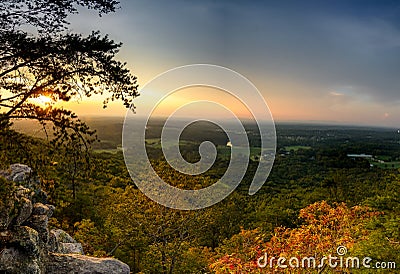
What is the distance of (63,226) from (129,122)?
33.5 ft

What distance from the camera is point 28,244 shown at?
214 inches

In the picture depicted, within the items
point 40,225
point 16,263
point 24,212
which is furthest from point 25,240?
point 40,225

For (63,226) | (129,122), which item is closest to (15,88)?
(129,122)

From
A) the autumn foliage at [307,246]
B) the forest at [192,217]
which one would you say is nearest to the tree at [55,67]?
the forest at [192,217]

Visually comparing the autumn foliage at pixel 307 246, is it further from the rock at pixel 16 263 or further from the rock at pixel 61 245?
the rock at pixel 16 263

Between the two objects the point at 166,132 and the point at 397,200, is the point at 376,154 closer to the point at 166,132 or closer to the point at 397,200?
the point at 397,200

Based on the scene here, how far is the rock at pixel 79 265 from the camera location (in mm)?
6066

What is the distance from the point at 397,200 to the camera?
52.2 ft

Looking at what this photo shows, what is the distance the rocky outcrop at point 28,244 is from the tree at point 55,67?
117 centimetres

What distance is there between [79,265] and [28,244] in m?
1.15

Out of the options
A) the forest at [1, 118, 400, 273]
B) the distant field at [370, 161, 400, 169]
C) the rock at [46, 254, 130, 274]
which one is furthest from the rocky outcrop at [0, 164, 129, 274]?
the distant field at [370, 161, 400, 169]

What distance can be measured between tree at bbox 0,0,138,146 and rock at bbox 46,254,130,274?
2.83 m

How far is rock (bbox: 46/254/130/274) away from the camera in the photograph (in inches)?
239

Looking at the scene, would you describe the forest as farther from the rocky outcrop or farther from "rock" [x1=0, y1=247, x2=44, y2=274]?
"rock" [x1=0, y1=247, x2=44, y2=274]
